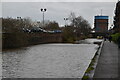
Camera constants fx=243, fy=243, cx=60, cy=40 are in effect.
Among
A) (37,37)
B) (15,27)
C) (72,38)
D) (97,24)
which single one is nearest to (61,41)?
(72,38)

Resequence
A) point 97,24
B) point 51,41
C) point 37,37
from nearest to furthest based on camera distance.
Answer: point 37,37
point 51,41
point 97,24

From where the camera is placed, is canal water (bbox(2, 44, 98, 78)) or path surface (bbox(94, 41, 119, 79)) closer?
Result: path surface (bbox(94, 41, 119, 79))

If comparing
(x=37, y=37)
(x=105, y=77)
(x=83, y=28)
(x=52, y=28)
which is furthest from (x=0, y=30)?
(x=83, y=28)

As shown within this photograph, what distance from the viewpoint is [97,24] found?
498ft

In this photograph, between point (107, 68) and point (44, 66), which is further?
point (44, 66)

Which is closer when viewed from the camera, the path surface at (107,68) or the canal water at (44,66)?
the path surface at (107,68)

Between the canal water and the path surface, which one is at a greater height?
the path surface

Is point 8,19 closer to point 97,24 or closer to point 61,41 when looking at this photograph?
point 61,41

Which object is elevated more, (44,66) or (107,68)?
(107,68)

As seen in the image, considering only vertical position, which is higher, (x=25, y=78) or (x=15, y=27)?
(x=15, y=27)

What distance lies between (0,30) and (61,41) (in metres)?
39.6

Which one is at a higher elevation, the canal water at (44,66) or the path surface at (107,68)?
the path surface at (107,68)

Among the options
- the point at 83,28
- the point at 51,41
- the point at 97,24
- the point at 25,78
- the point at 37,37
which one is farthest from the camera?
the point at 97,24

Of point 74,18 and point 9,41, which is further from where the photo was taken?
point 74,18
